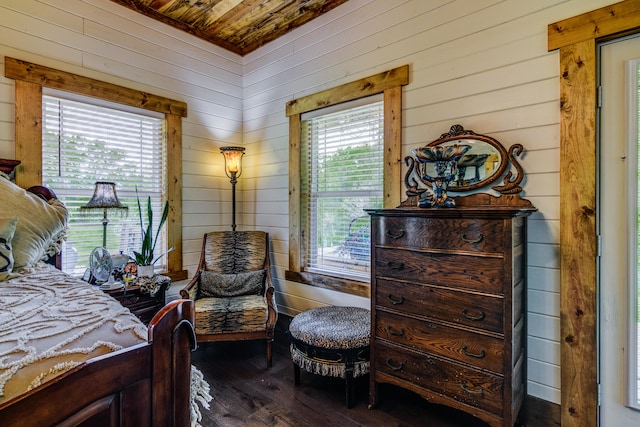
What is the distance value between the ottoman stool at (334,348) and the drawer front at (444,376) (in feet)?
0.38

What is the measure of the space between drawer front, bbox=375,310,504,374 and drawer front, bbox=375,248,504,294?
0.77 feet

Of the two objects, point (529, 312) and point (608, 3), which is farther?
point (529, 312)

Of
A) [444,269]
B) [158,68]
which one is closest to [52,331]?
[444,269]

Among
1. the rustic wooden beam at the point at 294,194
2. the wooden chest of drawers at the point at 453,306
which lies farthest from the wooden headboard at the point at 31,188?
the wooden chest of drawers at the point at 453,306

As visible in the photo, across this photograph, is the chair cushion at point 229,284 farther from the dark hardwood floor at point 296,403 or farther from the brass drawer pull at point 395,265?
the brass drawer pull at point 395,265

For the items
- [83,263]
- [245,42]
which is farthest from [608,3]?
[83,263]

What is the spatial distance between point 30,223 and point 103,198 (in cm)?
61

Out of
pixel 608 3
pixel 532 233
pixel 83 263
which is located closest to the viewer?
pixel 608 3

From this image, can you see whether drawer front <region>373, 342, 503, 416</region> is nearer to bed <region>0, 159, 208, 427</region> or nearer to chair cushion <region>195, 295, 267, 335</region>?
chair cushion <region>195, 295, 267, 335</region>

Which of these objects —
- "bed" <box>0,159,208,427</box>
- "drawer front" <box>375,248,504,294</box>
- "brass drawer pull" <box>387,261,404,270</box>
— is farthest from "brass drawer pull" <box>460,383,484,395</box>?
"bed" <box>0,159,208,427</box>

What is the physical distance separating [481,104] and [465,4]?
68 centimetres

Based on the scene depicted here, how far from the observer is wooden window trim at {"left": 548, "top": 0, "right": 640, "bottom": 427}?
1.74m

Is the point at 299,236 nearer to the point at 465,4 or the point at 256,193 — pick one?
the point at 256,193

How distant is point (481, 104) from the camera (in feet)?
6.95
